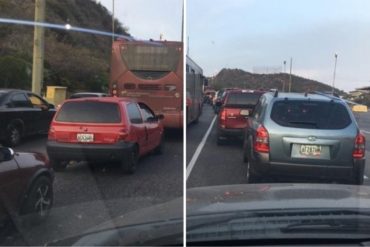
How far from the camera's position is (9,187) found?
5.60 meters

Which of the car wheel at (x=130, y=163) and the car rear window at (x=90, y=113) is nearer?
the car wheel at (x=130, y=163)

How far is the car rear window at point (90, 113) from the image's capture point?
1026 cm

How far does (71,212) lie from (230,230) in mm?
4127

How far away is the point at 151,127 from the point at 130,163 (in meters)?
2.45

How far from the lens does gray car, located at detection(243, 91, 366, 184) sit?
7543 mm

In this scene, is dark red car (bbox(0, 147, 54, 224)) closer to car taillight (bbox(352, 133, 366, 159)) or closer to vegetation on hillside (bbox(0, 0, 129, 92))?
vegetation on hillside (bbox(0, 0, 129, 92))

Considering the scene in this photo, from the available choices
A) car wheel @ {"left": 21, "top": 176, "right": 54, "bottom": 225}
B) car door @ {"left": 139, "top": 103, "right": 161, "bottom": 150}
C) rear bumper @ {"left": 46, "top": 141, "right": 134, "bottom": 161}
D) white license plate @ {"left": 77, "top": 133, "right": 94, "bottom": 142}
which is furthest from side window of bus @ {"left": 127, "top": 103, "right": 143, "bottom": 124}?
car wheel @ {"left": 21, "top": 176, "right": 54, "bottom": 225}

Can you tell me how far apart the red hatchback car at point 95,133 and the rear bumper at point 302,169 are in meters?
2.65

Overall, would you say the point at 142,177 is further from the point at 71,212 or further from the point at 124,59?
the point at 124,59

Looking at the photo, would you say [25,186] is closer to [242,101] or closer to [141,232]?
[141,232]

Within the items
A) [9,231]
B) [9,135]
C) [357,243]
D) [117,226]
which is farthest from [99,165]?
[357,243]

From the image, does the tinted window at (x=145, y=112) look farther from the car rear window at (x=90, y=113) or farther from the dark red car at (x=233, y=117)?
the dark red car at (x=233, y=117)

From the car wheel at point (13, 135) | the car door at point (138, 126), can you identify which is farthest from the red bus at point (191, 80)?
the car wheel at point (13, 135)

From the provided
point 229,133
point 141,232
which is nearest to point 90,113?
point 229,133
